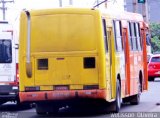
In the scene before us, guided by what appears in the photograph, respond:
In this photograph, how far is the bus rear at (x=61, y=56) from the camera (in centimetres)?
1692

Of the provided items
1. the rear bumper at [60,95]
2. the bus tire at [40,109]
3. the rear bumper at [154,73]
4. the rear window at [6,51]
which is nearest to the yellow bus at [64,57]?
the rear bumper at [60,95]

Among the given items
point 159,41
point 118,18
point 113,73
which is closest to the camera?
point 113,73

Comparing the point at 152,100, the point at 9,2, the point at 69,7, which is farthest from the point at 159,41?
the point at 69,7

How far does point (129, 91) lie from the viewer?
20.3 meters

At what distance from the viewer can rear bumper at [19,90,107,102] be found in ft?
55.1

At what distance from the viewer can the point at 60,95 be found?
16906 mm

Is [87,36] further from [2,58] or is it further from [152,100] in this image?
[152,100]

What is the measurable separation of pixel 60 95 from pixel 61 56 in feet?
3.27

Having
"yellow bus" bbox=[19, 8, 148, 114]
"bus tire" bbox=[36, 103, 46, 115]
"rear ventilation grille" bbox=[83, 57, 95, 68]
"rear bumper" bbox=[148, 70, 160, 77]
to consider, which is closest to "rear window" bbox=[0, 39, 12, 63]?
"bus tire" bbox=[36, 103, 46, 115]

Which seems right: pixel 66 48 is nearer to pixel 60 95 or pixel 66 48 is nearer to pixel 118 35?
pixel 60 95

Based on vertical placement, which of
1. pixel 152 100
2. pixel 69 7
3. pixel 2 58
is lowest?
pixel 152 100

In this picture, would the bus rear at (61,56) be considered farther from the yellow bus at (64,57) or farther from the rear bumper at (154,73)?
the rear bumper at (154,73)

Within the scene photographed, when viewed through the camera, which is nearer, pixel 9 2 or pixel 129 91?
pixel 129 91

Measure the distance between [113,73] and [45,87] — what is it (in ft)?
6.72
